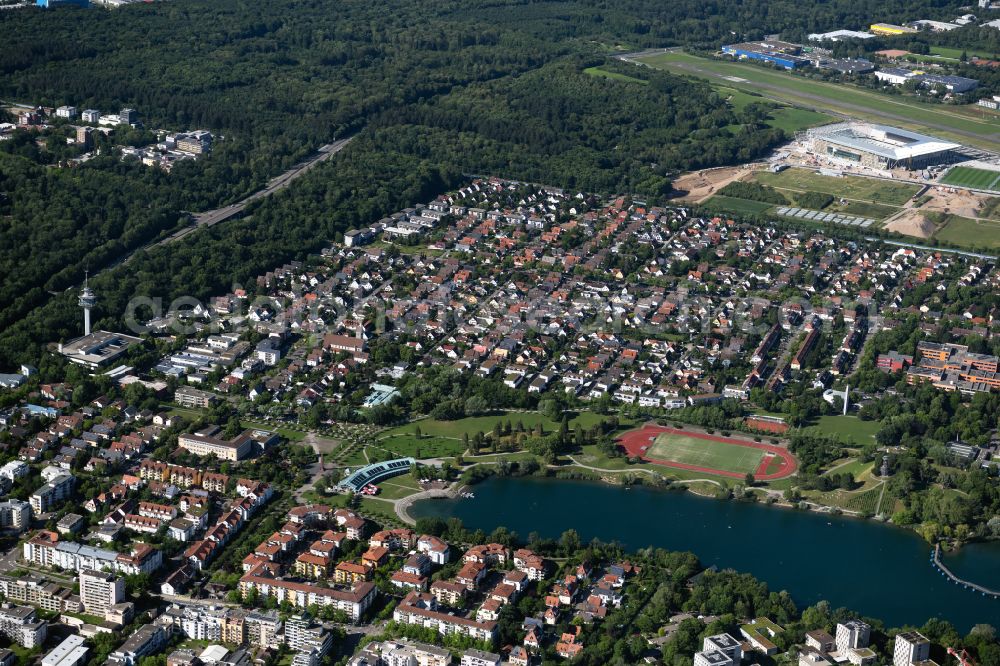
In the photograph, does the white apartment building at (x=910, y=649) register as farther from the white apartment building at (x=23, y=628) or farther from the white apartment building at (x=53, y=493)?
the white apartment building at (x=53, y=493)

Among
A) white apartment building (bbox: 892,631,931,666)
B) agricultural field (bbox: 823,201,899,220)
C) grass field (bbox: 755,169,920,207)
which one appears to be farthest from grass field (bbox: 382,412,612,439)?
grass field (bbox: 755,169,920,207)

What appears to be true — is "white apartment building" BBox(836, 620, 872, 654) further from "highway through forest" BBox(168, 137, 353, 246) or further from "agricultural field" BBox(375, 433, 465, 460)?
"highway through forest" BBox(168, 137, 353, 246)

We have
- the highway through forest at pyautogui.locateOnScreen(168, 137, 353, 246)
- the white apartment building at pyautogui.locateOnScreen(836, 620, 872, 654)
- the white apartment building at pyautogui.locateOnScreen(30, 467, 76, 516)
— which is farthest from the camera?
the highway through forest at pyautogui.locateOnScreen(168, 137, 353, 246)

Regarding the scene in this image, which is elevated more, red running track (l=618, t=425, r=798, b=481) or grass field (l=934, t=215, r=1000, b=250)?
grass field (l=934, t=215, r=1000, b=250)

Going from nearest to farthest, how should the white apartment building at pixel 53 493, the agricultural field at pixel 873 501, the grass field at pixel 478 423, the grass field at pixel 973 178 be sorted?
the white apartment building at pixel 53 493
the agricultural field at pixel 873 501
the grass field at pixel 478 423
the grass field at pixel 973 178

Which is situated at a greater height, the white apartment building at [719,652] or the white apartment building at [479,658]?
the white apartment building at [719,652]

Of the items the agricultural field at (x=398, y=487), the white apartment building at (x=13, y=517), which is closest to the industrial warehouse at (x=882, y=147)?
the agricultural field at (x=398, y=487)

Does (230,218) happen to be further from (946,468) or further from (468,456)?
(946,468)
